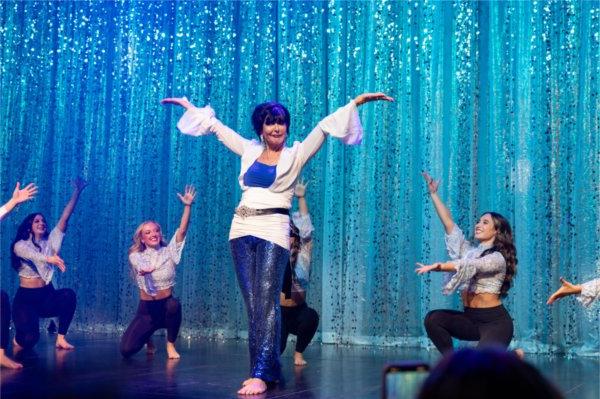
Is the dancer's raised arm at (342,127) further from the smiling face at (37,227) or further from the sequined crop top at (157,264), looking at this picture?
the smiling face at (37,227)

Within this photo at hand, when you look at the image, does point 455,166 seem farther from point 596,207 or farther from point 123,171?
point 123,171

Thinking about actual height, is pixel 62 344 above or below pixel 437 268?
below

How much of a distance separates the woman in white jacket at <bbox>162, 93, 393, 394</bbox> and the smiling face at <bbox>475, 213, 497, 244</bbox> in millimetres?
1025

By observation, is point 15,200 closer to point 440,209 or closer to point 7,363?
point 7,363

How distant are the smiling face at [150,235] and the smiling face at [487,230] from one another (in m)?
2.32

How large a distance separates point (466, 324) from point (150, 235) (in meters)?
2.40

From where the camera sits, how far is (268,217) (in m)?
3.86

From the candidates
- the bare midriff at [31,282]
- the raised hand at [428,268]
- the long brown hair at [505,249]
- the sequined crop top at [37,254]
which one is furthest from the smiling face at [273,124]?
the bare midriff at [31,282]

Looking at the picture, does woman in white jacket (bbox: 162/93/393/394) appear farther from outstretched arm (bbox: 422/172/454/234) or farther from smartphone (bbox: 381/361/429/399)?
smartphone (bbox: 381/361/429/399)

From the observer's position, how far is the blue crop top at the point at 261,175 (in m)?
3.88

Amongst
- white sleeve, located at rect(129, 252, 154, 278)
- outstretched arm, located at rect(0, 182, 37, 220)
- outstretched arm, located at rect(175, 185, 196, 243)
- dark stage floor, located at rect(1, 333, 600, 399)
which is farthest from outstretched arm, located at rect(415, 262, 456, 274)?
white sleeve, located at rect(129, 252, 154, 278)

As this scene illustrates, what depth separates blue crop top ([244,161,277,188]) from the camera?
388 centimetres

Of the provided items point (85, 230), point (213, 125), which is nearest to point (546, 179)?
point (213, 125)

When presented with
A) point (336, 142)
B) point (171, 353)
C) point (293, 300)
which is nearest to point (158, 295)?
point (171, 353)
